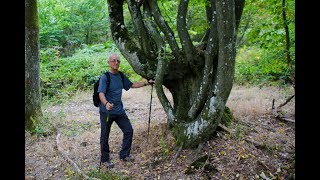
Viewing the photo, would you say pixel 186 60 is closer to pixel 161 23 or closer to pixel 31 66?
pixel 161 23

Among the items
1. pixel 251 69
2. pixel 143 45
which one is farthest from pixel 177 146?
pixel 251 69

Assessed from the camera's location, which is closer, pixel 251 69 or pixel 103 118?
pixel 103 118

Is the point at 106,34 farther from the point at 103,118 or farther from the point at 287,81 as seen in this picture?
the point at 103,118

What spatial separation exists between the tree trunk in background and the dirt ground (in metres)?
0.70

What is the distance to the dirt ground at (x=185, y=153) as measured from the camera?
5.71 m

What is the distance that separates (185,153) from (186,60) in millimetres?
1963

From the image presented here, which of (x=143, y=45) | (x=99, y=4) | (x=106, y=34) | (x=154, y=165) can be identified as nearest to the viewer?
(x=154, y=165)

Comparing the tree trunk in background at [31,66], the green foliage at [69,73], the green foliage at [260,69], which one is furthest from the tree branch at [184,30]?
the green foliage at [69,73]

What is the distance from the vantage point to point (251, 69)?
386 inches

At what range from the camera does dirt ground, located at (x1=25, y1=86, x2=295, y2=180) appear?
571 centimetres

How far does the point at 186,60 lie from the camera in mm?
6871

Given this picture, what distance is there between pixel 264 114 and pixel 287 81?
6190 millimetres

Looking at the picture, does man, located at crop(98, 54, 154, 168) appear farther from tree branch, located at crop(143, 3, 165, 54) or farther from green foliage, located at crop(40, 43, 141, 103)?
green foliage, located at crop(40, 43, 141, 103)

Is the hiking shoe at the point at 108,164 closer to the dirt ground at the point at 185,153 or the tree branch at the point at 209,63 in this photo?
the dirt ground at the point at 185,153
